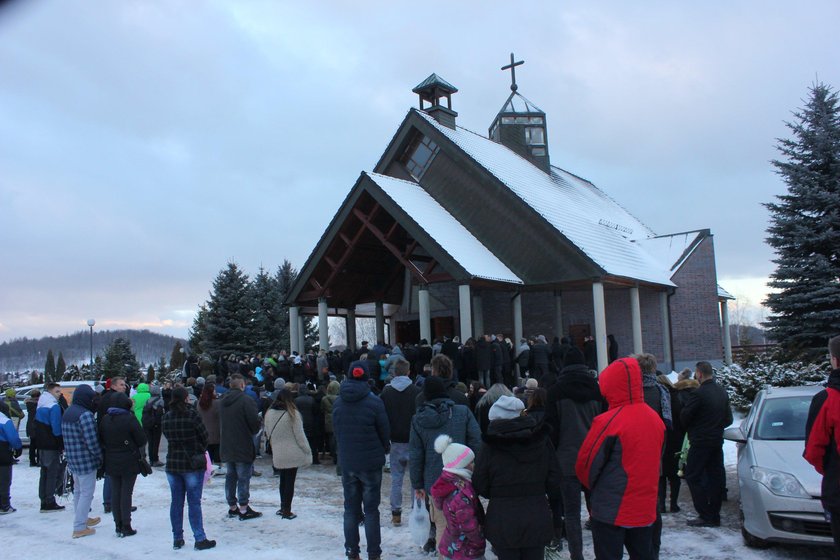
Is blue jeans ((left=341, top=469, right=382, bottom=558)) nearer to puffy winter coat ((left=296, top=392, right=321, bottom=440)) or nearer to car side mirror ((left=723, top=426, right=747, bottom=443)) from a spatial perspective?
car side mirror ((left=723, top=426, right=747, bottom=443))

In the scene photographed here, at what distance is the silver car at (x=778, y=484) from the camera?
20.2ft

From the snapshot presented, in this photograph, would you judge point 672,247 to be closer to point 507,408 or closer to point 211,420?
point 211,420

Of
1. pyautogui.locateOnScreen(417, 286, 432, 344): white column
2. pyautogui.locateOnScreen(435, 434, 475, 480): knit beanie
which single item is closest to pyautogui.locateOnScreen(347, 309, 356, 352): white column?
pyautogui.locateOnScreen(417, 286, 432, 344): white column

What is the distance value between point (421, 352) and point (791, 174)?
12570 millimetres

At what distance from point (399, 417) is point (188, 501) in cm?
263

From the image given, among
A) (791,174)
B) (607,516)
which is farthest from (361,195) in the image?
(607,516)

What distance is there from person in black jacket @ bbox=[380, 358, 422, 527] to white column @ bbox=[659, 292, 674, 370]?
17.3m

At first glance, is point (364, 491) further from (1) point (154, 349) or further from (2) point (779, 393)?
(1) point (154, 349)

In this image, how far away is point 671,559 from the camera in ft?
21.0

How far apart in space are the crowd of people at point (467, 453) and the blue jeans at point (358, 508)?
0.04 ft

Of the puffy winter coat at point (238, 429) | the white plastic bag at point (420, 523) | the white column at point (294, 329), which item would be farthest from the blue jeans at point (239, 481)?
the white column at point (294, 329)

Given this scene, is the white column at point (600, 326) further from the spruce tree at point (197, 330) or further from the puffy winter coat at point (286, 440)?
the spruce tree at point (197, 330)

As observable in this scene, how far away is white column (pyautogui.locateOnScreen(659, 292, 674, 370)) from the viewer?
77.4ft

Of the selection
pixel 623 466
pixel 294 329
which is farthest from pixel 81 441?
pixel 294 329
